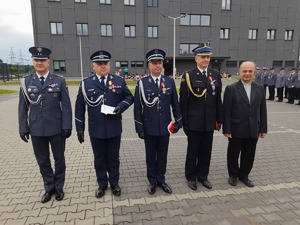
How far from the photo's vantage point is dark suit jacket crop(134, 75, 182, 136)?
3501 millimetres

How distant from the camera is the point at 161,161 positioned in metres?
3.70

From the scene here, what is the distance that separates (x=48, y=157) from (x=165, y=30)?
33394 millimetres

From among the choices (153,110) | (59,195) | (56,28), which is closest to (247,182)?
(153,110)

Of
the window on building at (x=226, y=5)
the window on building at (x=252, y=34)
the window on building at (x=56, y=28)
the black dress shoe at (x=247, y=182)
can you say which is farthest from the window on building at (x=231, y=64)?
the black dress shoe at (x=247, y=182)

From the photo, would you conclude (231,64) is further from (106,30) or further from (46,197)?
(46,197)

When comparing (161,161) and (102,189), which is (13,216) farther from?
(161,161)

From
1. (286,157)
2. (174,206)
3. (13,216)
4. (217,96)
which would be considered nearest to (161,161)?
(174,206)

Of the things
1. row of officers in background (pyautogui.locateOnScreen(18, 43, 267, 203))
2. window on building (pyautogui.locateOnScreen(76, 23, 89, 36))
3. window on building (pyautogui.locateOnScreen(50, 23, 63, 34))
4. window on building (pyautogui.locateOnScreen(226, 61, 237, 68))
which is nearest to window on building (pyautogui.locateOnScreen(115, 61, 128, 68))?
window on building (pyautogui.locateOnScreen(76, 23, 89, 36))

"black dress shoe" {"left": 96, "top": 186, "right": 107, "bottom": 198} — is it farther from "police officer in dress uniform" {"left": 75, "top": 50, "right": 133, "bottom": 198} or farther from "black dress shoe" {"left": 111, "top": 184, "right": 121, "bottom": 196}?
"black dress shoe" {"left": 111, "top": 184, "right": 121, "bottom": 196}

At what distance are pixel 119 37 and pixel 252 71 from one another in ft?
104

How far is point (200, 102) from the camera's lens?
361 centimetres

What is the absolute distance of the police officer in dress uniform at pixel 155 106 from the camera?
3.48 meters

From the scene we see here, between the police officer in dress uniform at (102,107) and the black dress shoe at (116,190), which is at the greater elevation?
the police officer in dress uniform at (102,107)

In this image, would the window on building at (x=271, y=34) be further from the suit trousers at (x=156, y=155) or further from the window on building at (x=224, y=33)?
the suit trousers at (x=156, y=155)
